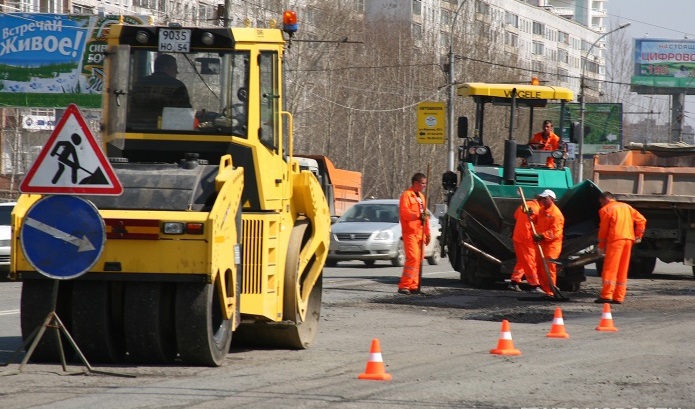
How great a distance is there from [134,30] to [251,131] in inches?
52.9

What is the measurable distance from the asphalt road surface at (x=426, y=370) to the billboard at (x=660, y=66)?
246ft

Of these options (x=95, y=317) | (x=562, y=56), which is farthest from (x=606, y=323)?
(x=562, y=56)

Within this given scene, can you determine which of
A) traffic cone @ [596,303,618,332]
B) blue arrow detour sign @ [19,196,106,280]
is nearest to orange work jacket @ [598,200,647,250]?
traffic cone @ [596,303,618,332]

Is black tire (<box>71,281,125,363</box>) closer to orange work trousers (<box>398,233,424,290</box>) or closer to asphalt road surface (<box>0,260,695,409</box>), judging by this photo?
asphalt road surface (<box>0,260,695,409</box>)

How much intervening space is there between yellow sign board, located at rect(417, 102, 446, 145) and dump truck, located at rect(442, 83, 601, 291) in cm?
1729

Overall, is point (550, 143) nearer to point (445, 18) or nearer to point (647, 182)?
point (647, 182)

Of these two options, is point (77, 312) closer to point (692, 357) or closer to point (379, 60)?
point (692, 357)

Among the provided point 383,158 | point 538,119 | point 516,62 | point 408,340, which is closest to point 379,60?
point 383,158

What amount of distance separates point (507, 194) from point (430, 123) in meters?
19.7

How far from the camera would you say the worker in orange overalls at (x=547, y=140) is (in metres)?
20.4

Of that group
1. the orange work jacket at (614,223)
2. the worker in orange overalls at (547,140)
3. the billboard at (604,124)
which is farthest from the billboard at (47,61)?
the billboard at (604,124)

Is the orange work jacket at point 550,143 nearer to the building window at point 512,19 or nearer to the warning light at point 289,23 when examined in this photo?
the warning light at point 289,23

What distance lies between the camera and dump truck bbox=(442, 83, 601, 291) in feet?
62.7

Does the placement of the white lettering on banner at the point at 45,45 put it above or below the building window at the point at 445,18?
below
